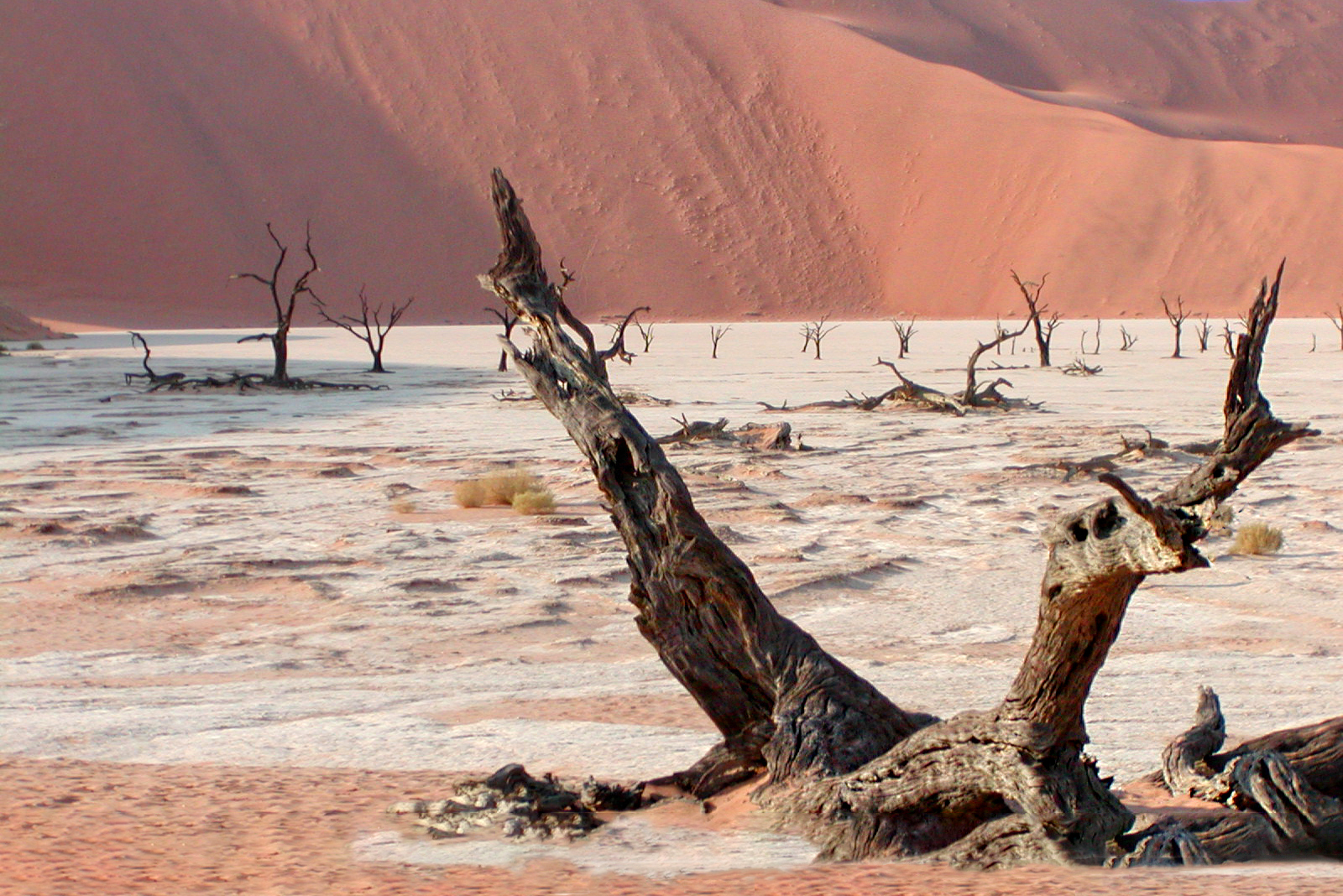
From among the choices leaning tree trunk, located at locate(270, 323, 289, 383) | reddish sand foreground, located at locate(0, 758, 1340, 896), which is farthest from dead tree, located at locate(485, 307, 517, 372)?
reddish sand foreground, located at locate(0, 758, 1340, 896)

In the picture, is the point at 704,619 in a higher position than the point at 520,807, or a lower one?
higher

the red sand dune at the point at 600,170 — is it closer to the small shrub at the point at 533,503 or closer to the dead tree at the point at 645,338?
the dead tree at the point at 645,338

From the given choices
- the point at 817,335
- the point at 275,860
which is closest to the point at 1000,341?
the point at 275,860

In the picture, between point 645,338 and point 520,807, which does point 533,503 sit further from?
point 645,338

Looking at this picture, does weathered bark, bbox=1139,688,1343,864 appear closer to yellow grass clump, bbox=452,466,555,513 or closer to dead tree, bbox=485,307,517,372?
dead tree, bbox=485,307,517,372

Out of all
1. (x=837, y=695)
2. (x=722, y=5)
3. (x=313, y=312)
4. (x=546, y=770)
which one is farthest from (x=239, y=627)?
(x=722, y=5)

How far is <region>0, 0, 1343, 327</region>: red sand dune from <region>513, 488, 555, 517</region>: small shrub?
54691 millimetres

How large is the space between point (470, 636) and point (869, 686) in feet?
8.78

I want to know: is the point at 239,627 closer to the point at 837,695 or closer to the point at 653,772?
the point at 653,772

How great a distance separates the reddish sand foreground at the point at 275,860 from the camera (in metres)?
3.14

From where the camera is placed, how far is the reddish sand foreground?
314 cm

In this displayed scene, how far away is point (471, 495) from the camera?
9750 mm

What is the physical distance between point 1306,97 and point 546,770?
129 meters

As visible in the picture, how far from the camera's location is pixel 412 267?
71438 mm
